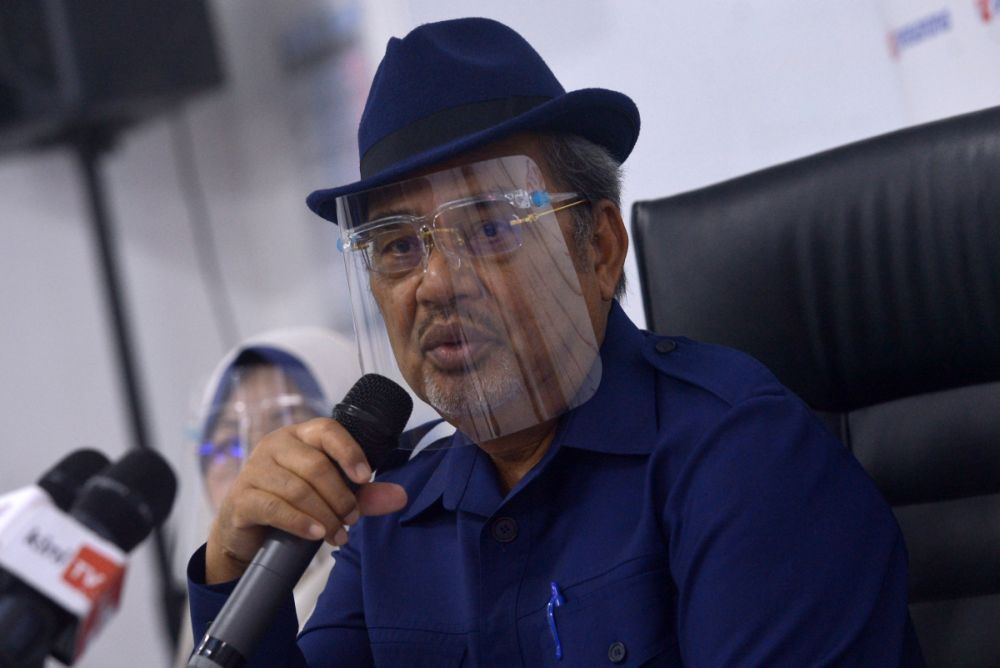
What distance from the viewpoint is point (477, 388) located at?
3.13 ft

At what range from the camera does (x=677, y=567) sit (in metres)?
0.88

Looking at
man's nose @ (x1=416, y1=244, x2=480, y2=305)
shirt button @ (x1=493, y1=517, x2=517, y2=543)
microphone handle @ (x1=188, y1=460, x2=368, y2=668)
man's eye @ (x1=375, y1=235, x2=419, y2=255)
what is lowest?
shirt button @ (x1=493, y1=517, x2=517, y2=543)

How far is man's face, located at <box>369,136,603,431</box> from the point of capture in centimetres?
94

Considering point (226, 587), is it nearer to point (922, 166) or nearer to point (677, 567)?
point (677, 567)

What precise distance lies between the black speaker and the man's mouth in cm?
200

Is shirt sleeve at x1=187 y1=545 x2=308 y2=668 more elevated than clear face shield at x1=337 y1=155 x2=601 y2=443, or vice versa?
clear face shield at x1=337 y1=155 x2=601 y2=443

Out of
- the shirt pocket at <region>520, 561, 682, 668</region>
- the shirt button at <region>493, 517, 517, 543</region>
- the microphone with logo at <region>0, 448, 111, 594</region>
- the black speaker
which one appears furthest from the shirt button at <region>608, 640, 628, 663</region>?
the black speaker

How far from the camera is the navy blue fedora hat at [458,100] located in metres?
1.00

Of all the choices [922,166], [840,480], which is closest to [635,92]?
[922,166]

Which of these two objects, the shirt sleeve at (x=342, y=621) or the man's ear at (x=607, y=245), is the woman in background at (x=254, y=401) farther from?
the man's ear at (x=607, y=245)

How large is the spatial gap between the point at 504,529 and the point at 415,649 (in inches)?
5.9

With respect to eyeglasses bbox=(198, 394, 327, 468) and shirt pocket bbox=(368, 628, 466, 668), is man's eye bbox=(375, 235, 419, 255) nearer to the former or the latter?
shirt pocket bbox=(368, 628, 466, 668)

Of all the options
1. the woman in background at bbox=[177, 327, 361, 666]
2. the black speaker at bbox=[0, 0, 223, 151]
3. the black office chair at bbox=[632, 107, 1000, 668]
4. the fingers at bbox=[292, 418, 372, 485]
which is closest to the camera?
the fingers at bbox=[292, 418, 372, 485]

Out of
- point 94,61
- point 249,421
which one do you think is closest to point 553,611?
point 249,421
